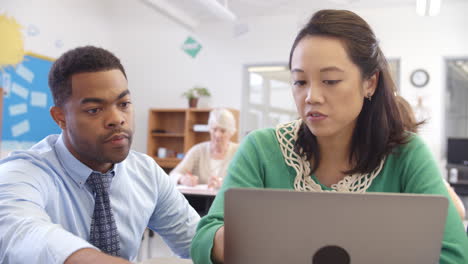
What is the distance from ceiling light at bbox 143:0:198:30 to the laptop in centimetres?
511

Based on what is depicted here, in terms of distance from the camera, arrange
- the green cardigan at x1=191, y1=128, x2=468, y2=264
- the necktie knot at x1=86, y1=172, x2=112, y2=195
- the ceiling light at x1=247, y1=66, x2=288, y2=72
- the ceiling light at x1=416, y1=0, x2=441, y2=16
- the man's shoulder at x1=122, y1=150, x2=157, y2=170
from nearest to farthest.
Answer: the green cardigan at x1=191, y1=128, x2=468, y2=264 < the necktie knot at x1=86, y1=172, x2=112, y2=195 < the man's shoulder at x1=122, y1=150, x2=157, y2=170 < the ceiling light at x1=416, y1=0, x2=441, y2=16 < the ceiling light at x1=247, y1=66, x2=288, y2=72

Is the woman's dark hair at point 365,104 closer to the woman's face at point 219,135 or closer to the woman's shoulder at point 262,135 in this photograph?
the woman's shoulder at point 262,135

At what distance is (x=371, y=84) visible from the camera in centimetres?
121

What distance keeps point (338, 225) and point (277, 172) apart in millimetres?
474

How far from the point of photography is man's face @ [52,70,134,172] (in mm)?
1173

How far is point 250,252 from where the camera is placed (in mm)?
745

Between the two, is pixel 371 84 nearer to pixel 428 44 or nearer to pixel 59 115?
pixel 59 115

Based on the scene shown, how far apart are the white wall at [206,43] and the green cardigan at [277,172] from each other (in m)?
4.25

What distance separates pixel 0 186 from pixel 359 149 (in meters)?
0.95

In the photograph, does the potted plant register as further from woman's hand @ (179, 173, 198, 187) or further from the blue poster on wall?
woman's hand @ (179, 173, 198, 187)

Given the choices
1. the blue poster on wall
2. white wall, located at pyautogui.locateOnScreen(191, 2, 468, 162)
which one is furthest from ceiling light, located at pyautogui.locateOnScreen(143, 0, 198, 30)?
white wall, located at pyautogui.locateOnScreen(191, 2, 468, 162)

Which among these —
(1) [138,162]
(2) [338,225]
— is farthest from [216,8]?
(2) [338,225]

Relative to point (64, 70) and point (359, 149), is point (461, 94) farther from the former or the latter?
point (64, 70)

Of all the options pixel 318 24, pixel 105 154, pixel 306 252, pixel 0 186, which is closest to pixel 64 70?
pixel 105 154
